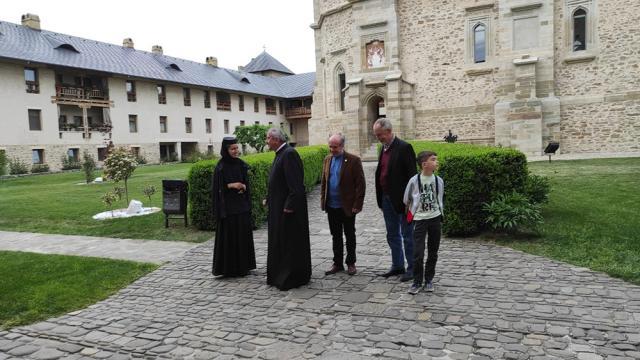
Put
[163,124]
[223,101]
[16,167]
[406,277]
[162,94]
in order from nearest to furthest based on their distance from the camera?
[406,277] → [16,167] → [162,94] → [163,124] → [223,101]

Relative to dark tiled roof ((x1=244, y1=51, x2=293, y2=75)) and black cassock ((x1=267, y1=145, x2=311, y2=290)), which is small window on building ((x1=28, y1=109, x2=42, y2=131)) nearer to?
black cassock ((x1=267, y1=145, x2=311, y2=290))

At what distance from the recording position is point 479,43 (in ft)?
73.4

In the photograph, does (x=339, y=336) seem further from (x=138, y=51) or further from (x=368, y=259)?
(x=138, y=51)

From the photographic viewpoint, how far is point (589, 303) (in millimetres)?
4578

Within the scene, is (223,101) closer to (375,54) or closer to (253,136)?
(253,136)

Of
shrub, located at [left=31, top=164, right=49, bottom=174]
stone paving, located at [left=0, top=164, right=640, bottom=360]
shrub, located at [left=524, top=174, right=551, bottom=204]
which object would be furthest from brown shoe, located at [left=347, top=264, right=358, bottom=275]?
shrub, located at [left=31, top=164, right=49, bottom=174]

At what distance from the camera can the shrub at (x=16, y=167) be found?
29127 mm

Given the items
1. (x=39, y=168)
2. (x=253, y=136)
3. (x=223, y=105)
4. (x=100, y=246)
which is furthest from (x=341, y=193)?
(x=223, y=105)

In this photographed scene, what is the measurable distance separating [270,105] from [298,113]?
3.51 meters

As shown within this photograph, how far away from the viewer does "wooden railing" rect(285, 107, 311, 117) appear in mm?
52369

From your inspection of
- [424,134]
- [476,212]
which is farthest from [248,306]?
[424,134]

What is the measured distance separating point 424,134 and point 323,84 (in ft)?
27.6

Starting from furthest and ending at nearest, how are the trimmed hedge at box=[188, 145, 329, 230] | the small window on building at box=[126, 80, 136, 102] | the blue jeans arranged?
the small window on building at box=[126, 80, 136, 102] < the trimmed hedge at box=[188, 145, 329, 230] < the blue jeans

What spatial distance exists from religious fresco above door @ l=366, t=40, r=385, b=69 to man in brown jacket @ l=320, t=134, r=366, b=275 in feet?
63.8
